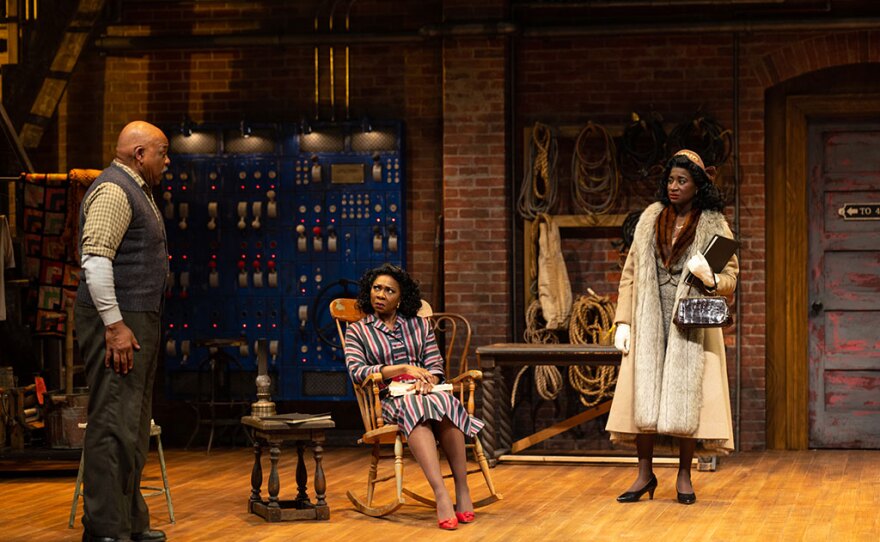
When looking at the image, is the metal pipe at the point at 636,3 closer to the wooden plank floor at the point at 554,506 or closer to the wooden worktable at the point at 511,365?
the wooden worktable at the point at 511,365

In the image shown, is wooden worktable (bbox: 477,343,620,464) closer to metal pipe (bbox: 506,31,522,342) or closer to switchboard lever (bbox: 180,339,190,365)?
metal pipe (bbox: 506,31,522,342)

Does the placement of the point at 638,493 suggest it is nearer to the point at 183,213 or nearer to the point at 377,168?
the point at 377,168

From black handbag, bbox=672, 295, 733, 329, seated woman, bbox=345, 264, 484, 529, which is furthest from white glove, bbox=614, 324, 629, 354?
seated woman, bbox=345, 264, 484, 529

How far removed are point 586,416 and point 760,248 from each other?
1.61 meters

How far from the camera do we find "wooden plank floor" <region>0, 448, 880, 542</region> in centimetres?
562

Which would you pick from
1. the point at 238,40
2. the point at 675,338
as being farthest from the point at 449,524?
the point at 238,40

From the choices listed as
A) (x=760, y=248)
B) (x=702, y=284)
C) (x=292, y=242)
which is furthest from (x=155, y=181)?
(x=760, y=248)

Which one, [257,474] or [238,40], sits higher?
[238,40]

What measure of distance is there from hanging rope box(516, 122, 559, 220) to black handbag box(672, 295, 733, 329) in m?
2.62

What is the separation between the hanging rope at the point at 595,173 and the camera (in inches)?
337

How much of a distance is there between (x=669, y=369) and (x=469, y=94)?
10.2ft

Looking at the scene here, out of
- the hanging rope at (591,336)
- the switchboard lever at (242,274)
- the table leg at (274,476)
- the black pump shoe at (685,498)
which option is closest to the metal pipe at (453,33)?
the switchboard lever at (242,274)

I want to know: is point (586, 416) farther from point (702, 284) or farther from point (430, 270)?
point (702, 284)

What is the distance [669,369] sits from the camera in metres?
6.16
